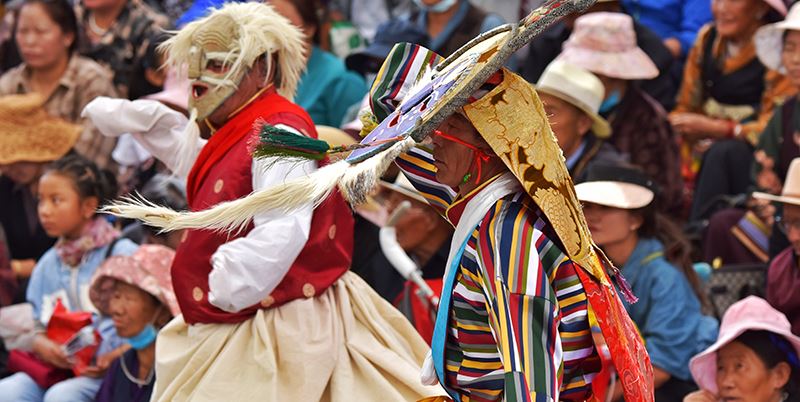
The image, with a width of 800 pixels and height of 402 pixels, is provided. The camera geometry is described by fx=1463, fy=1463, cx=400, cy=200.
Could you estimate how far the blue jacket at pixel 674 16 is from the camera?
31.0 feet

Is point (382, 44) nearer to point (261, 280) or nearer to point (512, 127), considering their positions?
point (261, 280)

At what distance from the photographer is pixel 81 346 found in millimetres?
7016

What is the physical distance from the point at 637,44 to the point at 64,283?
140 inches

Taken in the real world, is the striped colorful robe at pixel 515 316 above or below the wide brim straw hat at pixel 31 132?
above

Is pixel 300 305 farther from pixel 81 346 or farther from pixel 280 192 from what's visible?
pixel 81 346

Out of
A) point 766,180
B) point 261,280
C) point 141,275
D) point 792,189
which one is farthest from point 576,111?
point 261,280

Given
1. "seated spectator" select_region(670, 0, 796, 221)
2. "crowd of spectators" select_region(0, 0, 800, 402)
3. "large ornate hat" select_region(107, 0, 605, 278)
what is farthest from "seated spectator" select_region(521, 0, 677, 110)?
"large ornate hat" select_region(107, 0, 605, 278)

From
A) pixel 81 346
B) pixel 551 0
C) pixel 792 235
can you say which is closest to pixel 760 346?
pixel 792 235

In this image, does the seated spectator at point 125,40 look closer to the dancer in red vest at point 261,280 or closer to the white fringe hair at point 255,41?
the white fringe hair at point 255,41

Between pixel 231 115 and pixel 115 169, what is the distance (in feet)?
11.8

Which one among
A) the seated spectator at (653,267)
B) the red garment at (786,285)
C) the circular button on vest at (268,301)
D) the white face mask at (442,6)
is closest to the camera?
the circular button on vest at (268,301)

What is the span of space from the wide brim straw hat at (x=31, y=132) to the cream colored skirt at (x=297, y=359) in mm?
3668

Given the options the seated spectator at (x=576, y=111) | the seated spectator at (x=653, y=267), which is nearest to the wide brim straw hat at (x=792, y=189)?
the seated spectator at (x=653, y=267)

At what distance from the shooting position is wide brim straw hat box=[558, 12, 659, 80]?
26.0 ft
